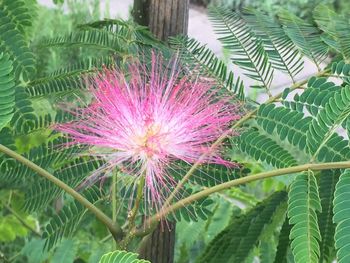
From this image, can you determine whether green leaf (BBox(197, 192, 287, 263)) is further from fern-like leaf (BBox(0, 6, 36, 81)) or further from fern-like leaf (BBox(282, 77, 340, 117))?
fern-like leaf (BBox(0, 6, 36, 81))

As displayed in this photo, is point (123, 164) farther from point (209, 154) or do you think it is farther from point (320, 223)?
point (320, 223)

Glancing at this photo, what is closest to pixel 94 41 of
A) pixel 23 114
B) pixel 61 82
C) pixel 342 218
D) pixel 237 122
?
pixel 61 82

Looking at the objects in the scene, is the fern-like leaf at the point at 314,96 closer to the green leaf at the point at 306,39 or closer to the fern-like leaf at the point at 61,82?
the green leaf at the point at 306,39

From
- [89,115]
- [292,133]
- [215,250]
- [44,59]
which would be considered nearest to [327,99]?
[292,133]

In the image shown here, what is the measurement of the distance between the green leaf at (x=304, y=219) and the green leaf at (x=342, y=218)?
0.03m

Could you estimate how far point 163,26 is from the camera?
1.09 meters

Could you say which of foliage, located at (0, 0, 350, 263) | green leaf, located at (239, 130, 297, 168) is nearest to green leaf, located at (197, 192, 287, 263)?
foliage, located at (0, 0, 350, 263)

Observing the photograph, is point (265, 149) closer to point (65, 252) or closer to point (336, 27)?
point (336, 27)

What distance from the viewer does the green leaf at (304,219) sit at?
0.64 metres

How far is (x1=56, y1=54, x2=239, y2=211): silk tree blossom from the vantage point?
0.70 m

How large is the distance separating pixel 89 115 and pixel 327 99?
0.27m

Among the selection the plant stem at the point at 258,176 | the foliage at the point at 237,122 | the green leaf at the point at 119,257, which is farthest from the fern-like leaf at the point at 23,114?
the green leaf at the point at 119,257

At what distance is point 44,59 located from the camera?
2945 mm

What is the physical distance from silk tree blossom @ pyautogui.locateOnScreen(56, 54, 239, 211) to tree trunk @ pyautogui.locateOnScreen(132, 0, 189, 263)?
334 mm
